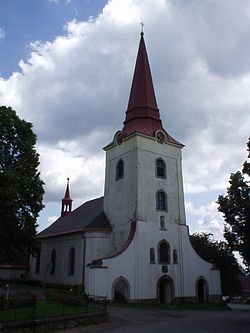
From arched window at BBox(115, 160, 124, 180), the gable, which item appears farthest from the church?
the gable

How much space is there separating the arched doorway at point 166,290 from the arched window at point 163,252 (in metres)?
1.38

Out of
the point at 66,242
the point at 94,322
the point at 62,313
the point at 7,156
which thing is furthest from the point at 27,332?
the point at 66,242

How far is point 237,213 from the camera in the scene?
74.2 feet

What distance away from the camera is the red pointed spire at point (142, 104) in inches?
1388

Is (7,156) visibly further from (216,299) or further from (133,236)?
(216,299)

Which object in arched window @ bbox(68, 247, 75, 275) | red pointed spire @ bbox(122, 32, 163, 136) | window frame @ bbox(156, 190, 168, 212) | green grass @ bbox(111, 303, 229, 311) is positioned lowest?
green grass @ bbox(111, 303, 229, 311)

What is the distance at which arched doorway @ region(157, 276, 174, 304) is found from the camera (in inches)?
1236

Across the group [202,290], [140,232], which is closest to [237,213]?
[140,232]

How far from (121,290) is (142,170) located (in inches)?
398

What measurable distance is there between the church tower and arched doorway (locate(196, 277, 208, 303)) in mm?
5508

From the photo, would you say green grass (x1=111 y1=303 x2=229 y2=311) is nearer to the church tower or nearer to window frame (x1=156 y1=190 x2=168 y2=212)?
the church tower

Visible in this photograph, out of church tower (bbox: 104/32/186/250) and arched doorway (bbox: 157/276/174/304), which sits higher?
church tower (bbox: 104/32/186/250)

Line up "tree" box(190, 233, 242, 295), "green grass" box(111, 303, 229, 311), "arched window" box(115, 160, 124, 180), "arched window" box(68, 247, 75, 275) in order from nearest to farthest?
"green grass" box(111, 303, 229, 311) < "arched window" box(68, 247, 75, 275) < "arched window" box(115, 160, 124, 180) < "tree" box(190, 233, 242, 295)

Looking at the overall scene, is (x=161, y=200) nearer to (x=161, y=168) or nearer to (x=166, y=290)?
(x=161, y=168)
